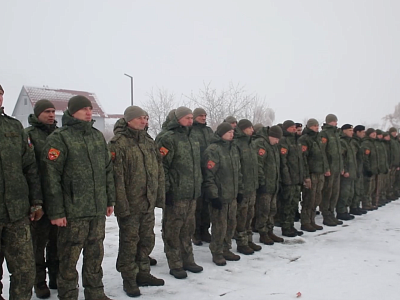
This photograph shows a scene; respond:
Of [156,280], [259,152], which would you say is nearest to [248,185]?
[259,152]

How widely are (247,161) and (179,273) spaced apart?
220 centimetres

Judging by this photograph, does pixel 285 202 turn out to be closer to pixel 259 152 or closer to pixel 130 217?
pixel 259 152

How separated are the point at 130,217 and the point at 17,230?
1.37 metres

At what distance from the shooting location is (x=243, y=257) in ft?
20.3

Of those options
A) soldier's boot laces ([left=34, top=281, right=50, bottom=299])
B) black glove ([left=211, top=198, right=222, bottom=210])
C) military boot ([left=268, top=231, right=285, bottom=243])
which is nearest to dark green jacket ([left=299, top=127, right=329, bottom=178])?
military boot ([left=268, top=231, right=285, bottom=243])

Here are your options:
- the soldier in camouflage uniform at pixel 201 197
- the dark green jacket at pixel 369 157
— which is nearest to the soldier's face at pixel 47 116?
the soldier in camouflage uniform at pixel 201 197

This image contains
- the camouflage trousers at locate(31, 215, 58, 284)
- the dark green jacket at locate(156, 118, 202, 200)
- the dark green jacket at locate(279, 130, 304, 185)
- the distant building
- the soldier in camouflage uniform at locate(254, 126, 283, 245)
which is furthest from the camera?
the distant building

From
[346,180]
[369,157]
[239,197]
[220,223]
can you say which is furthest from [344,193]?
[220,223]

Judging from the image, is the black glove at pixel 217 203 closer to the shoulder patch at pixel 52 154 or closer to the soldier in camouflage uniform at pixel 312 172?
the shoulder patch at pixel 52 154

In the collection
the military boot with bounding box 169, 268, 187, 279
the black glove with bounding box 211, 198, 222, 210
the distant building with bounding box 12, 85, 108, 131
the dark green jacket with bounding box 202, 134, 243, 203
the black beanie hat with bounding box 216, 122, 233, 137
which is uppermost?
the distant building with bounding box 12, 85, 108, 131

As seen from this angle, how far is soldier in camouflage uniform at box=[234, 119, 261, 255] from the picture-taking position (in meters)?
6.30

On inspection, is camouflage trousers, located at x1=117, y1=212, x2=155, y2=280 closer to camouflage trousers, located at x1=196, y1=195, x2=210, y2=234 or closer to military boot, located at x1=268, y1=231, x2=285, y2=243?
camouflage trousers, located at x1=196, y1=195, x2=210, y2=234

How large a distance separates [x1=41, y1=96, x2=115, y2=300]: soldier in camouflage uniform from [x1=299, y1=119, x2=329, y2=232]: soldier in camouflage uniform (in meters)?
5.13

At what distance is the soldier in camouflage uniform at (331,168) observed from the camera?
8508mm
